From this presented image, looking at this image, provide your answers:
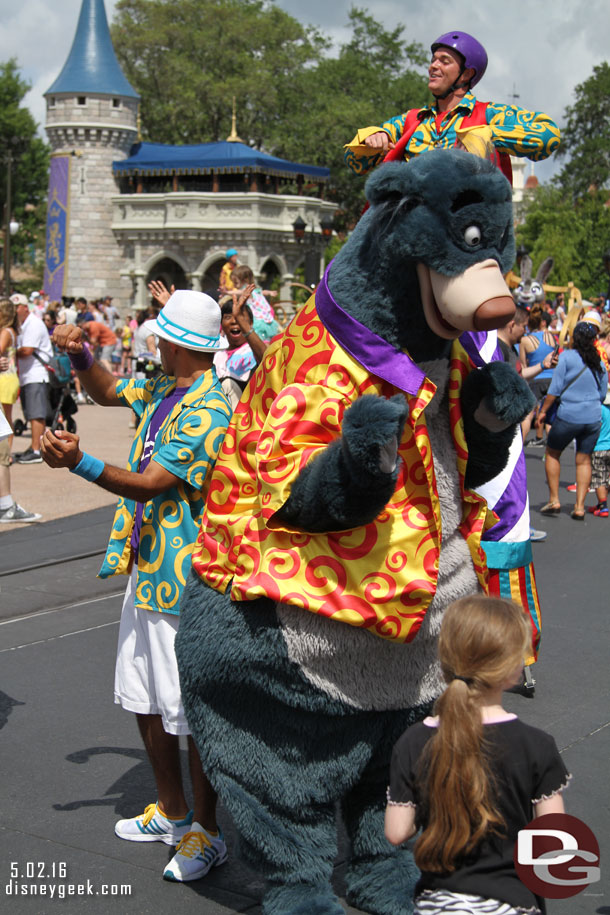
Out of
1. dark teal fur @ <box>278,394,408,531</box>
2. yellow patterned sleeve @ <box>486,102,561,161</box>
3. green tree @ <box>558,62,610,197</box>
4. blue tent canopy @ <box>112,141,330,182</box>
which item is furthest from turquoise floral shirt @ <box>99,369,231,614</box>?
green tree @ <box>558,62,610,197</box>

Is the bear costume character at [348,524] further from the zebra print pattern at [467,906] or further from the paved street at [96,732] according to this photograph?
the zebra print pattern at [467,906]

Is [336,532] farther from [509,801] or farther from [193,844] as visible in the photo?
[193,844]

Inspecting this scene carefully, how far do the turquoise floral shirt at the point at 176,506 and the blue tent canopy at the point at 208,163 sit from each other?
4243 centimetres

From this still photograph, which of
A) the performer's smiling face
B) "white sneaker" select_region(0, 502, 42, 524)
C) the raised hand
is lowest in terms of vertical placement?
"white sneaker" select_region(0, 502, 42, 524)

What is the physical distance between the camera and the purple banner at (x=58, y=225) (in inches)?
1893

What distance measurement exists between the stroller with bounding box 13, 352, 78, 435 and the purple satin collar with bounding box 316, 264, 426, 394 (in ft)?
28.6

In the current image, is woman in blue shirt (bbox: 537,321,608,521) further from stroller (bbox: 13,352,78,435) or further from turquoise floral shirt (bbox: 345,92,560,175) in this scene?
turquoise floral shirt (bbox: 345,92,560,175)

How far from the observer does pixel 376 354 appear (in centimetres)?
304

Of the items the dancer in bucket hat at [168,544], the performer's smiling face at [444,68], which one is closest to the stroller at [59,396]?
the dancer in bucket hat at [168,544]

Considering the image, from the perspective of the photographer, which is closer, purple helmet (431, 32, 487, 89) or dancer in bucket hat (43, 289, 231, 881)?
dancer in bucket hat (43, 289, 231, 881)

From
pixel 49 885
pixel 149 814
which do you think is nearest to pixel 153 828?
pixel 149 814

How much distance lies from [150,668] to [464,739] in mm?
1669

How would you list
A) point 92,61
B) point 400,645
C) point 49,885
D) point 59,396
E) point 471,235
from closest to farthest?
point 471,235 → point 400,645 → point 49,885 → point 59,396 → point 92,61

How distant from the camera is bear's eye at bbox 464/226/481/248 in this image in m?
2.97
